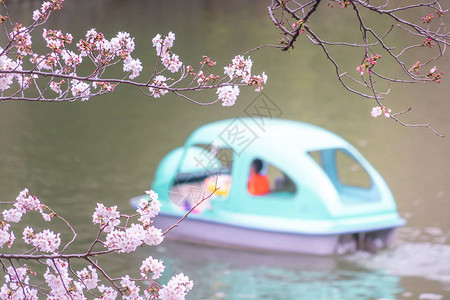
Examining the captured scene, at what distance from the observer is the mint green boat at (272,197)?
9039 mm

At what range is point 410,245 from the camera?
31.4 feet

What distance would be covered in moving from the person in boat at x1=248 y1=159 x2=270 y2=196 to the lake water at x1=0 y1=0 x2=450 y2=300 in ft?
2.38

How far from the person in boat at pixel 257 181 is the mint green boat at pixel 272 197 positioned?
11mm

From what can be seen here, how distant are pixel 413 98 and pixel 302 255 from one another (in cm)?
1072

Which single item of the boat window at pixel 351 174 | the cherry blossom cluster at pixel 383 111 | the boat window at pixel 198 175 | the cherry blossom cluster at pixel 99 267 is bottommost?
the cherry blossom cluster at pixel 99 267

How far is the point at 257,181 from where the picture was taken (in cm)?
953

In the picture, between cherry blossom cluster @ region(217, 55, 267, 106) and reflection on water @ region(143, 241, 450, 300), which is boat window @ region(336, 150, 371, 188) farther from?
cherry blossom cluster @ region(217, 55, 267, 106)

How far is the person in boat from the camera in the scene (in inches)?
375

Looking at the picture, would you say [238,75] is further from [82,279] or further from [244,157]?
[244,157]

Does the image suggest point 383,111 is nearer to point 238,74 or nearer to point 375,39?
point 238,74

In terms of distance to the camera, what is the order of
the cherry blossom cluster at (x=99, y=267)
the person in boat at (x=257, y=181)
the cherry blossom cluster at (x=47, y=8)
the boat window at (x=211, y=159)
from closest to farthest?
1. the cherry blossom cluster at (x=99, y=267)
2. the cherry blossom cluster at (x=47, y=8)
3. the person in boat at (x=257, y=181)
4. the boat window at (x=211, y=159)

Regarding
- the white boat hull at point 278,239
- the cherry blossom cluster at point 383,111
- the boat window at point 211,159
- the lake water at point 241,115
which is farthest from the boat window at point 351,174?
the cherry blossom cluster at point 383,111

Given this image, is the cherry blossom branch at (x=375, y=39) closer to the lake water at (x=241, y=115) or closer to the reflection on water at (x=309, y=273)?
the lake water at (x=241, y=115)

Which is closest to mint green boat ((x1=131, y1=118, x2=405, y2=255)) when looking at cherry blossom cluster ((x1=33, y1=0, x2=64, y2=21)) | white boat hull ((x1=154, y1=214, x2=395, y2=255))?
white boat hull ((x1=154, y1=214, x2=395, y2=255))
